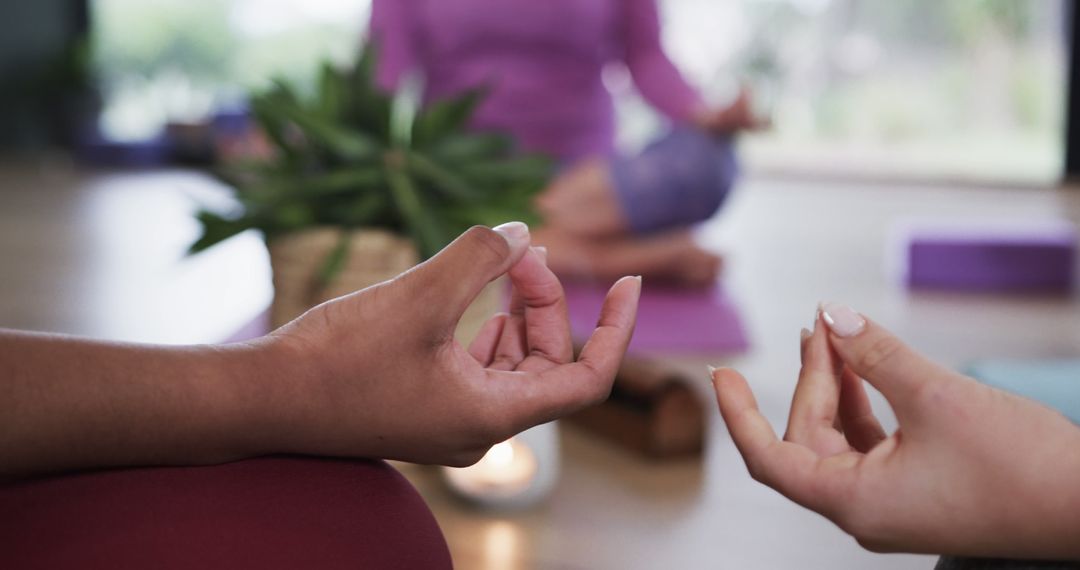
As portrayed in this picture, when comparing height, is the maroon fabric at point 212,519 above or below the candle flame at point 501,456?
above

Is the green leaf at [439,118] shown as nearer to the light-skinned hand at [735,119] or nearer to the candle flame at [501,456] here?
the candle flame at [501,456]

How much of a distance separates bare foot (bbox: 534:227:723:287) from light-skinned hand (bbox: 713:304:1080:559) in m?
1.60

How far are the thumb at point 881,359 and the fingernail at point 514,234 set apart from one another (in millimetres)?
191

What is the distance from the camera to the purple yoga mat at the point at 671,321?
5.88ft

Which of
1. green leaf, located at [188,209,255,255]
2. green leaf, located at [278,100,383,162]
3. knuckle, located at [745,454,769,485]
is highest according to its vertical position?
green leaf, located at [278,100,383,162]

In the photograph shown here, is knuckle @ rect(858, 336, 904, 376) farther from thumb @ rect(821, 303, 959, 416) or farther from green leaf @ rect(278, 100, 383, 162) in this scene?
green leaf @ rect(278, 100, 383, 162)

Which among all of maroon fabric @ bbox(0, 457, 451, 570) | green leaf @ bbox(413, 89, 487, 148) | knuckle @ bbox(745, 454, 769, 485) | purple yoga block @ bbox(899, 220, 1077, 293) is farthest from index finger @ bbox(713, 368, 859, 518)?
purple yoga block @ bbox(899, 220, 1077, 293)

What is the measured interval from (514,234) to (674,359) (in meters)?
1.08

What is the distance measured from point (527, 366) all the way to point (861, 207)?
147 inches

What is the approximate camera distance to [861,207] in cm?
423

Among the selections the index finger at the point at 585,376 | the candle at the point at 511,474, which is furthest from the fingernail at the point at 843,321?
the candle at the point at 511,474

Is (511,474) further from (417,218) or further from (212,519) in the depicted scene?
(212,519)

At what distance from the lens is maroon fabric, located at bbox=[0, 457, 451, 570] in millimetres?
627

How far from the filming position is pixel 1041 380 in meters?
1.05
